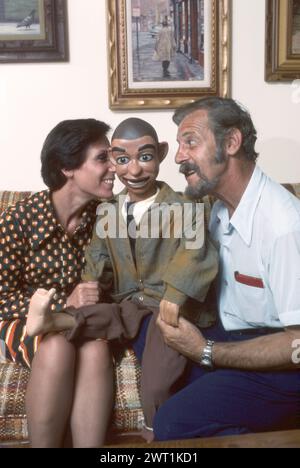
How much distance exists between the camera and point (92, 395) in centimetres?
121

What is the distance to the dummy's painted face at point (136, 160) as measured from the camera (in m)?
1.27

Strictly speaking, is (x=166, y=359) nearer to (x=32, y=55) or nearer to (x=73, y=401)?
(x=73, y=401)

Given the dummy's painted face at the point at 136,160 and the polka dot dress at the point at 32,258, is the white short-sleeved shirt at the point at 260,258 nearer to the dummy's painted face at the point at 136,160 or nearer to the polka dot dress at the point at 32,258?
the dummy's painted face at the point at 136,160

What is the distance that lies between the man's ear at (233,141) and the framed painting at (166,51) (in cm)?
65

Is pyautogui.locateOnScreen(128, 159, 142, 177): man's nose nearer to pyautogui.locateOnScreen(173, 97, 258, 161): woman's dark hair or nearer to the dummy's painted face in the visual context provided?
the dummy's painted face

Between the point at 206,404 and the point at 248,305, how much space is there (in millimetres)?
249

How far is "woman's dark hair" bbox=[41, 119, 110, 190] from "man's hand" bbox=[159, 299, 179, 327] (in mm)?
474

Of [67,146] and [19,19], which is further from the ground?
[19,19]

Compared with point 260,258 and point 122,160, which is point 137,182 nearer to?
point 122,160

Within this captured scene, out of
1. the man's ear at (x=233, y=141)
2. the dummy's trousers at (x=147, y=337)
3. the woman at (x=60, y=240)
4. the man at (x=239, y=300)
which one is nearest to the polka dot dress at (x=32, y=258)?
the woman at (x=60, y=240)

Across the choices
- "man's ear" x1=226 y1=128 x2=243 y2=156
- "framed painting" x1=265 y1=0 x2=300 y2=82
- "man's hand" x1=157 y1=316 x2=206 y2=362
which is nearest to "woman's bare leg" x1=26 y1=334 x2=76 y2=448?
"man's hand" x1=157 y1=316 x2=206 y2=362

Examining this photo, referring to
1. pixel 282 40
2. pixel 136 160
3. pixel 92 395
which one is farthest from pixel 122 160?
pixel 282 40

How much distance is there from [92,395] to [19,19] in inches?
49.3

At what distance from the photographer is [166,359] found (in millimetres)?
1222
